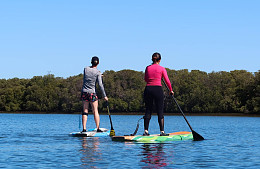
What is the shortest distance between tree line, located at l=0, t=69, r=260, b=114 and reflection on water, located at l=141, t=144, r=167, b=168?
10311 cm

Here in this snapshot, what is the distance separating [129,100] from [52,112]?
2338 centimetres

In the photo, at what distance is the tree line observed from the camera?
12156cm

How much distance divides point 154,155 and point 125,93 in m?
119

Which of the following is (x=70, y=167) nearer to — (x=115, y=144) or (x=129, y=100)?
(x=115, y=144)

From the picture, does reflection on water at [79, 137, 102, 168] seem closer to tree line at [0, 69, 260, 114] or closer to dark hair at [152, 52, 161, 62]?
dark hair at [152, 52, 161, 62]

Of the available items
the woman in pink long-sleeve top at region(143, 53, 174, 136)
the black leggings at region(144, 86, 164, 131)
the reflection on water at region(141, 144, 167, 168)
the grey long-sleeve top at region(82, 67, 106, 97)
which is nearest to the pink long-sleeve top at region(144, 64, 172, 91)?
the woman in pink long-sleeve top at region(143, 53, 174, 136)

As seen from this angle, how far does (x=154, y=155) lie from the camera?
11.2 m

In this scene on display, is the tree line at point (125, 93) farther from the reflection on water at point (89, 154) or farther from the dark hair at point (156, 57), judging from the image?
the reflection on water at point (89, 154)

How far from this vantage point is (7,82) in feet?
477

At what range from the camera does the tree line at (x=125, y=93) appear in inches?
4786

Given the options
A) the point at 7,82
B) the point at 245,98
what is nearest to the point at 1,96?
the point at 7,82

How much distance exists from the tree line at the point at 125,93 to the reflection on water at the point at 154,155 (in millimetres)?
103105

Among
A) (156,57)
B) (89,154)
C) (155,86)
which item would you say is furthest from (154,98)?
(89,154)

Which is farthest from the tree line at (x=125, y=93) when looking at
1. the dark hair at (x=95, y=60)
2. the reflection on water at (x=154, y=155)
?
the reflection on water at (x=154, y=155)
